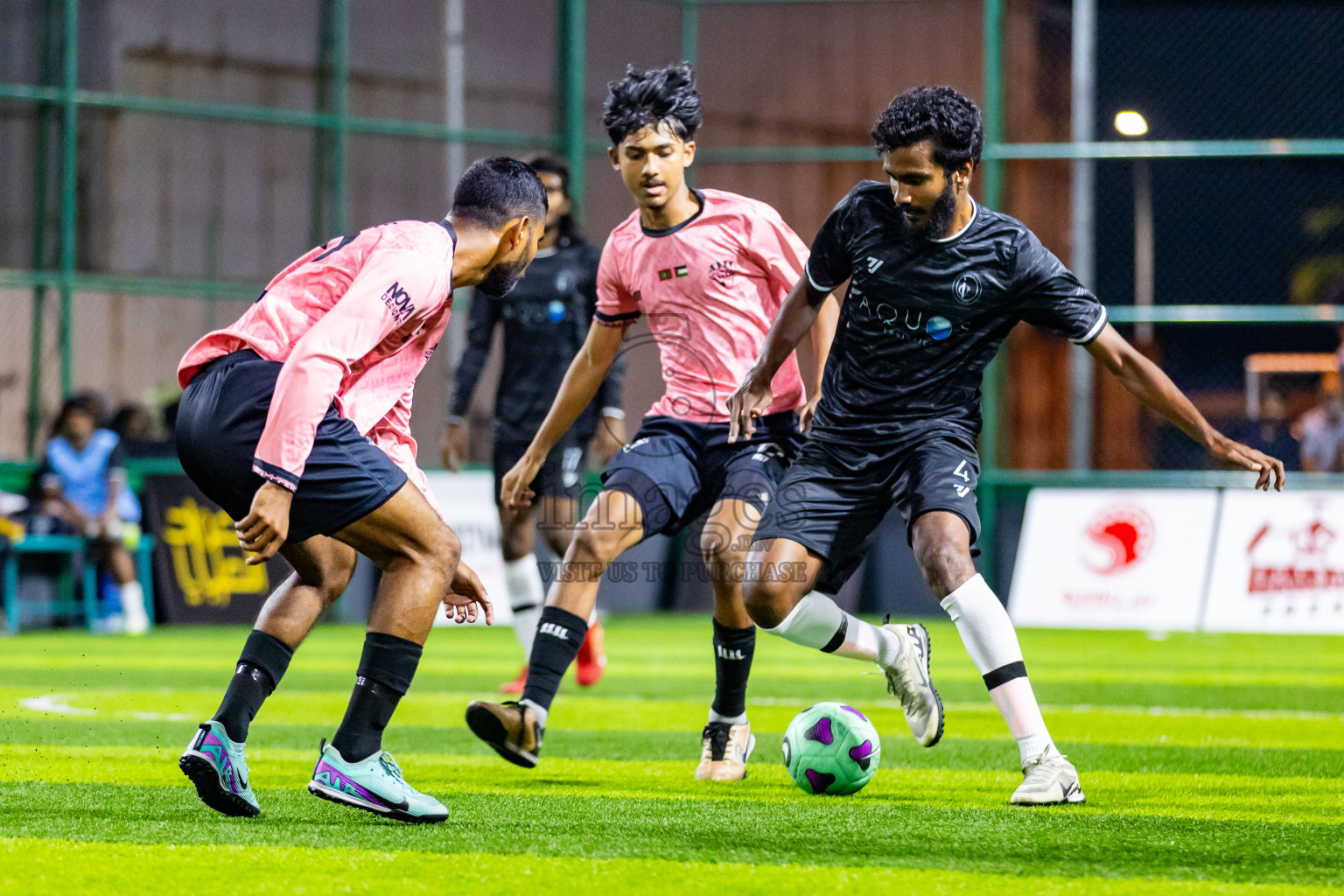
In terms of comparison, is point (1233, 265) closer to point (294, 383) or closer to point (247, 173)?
point (247, 173)

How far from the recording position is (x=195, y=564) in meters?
13.5

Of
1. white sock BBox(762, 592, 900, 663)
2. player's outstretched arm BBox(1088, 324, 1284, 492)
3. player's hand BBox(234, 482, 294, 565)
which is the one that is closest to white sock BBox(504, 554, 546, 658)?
white sock BBox(762, 592, 900, 663)

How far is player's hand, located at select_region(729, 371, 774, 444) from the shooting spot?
510cm

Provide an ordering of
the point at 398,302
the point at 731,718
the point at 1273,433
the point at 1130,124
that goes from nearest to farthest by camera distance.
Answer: the point at 398,302 → the point at 731,718 → the point at 1273,433 → the point at 1130,124

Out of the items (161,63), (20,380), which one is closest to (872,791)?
(20,380)

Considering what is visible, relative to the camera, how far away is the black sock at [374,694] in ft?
13.8

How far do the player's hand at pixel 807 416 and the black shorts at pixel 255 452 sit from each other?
71.8 inches

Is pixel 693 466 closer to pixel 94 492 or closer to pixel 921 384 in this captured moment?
pixel 921 384

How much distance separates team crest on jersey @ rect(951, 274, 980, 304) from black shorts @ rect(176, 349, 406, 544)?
1766mm

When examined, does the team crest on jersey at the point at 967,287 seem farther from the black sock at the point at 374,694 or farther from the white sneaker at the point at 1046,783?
the black sock at the point at 374,694

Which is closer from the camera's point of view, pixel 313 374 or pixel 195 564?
pixel 313 374

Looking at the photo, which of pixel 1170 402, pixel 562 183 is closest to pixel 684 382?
pixel 1170 402

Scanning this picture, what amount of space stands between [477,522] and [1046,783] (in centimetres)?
950

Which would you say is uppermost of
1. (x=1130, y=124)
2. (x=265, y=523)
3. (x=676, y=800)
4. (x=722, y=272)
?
(x=1130, y=124)
